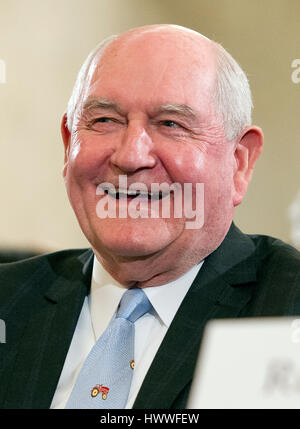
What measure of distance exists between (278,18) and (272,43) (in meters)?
0.04

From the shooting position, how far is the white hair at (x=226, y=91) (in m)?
1.00

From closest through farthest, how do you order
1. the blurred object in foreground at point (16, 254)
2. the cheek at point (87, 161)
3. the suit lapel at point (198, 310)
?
the suit lapel at point (198, 310)
the cheek at point (87, 161)
the blurred object in foreground at point (16, 254)

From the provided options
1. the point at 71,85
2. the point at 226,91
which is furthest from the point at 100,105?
the point at 71,85

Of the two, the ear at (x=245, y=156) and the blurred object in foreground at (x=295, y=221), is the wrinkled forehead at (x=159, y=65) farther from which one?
the blurred object in foreground at (x=295, y=221)

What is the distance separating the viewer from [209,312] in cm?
96

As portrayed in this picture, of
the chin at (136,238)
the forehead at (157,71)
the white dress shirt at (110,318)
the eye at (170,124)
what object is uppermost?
the forehead at (157,71)

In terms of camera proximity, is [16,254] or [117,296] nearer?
[117,296]

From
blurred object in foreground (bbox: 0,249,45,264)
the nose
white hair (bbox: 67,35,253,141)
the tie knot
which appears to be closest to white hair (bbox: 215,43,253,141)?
white hair (bbox: 67,35,253,141)

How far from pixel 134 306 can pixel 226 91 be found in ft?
1.15

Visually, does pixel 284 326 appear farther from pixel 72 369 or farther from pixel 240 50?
pixel 240 50

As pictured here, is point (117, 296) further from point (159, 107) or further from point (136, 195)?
point (159, 107)

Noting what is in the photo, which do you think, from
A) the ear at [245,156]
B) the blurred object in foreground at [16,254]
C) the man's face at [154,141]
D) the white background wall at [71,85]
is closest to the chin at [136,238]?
the man's face at [154,141]

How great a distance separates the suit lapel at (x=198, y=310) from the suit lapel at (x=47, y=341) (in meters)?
0.15

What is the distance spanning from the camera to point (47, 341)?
1.01 m
